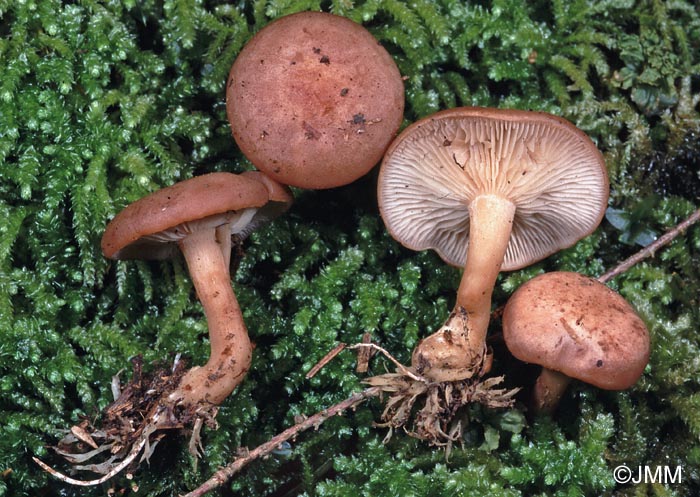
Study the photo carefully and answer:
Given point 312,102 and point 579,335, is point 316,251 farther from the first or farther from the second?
point 579,335

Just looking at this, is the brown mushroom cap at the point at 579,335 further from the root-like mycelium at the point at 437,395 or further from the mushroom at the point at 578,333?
the root-like mycelium at the point at 437,395

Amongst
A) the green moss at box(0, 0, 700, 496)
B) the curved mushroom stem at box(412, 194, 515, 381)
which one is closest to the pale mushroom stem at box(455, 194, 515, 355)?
the curved mushroom stem at box(412, 194, 515, 381)

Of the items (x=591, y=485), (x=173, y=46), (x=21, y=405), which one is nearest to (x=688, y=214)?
(x=591, y=485)

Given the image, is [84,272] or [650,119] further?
[650,119]

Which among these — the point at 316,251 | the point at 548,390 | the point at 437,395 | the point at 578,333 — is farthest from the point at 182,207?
the point at 548,390

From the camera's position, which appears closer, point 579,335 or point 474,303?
point 579,335

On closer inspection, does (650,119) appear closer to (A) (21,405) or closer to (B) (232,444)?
(B) (232,444)

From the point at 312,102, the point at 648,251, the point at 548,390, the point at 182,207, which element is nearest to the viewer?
the point at 182,207

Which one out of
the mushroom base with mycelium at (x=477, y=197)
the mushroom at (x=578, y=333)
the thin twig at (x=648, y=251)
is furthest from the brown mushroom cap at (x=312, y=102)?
the thin twig at (x=648, y=251)
